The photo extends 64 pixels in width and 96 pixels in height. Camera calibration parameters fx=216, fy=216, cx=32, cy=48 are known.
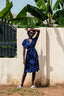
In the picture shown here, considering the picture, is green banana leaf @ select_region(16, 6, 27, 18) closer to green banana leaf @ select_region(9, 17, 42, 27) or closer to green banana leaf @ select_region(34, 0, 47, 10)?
green banana leaf @ select_region(34, 0, 47, 10)

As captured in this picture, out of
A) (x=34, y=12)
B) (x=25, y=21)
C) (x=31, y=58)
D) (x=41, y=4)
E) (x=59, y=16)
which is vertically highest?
(x=41, y=4)

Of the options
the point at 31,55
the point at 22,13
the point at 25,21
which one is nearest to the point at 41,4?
the point at 22,13

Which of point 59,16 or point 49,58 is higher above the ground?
point 59,16

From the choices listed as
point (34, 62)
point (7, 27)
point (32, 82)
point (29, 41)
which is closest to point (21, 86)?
point (32, 82)

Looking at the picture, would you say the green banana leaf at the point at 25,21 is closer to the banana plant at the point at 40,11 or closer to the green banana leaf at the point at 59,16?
the banana plant at the point at 40,11

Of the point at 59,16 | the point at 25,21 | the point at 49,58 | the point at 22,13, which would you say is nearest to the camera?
the point at 49,58

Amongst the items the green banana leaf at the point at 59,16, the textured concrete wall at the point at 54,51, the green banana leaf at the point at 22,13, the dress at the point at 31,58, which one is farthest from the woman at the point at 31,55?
the green banana leaf at the point at 22,13

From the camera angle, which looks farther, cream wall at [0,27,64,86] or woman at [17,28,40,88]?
cream wall at [0,27,64,86]

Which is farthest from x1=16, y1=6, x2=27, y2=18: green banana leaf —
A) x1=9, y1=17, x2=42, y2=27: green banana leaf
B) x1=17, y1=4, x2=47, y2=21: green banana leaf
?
x1=9, y1=17, x2=42, y2=27: green banana leaf

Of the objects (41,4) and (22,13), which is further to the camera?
(22,13)

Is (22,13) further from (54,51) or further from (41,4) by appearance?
(54,51)

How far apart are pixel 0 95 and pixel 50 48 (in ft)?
7.27

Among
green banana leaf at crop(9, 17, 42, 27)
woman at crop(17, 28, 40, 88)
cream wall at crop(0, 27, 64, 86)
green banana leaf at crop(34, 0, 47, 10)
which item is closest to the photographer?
woman at crop(17, 28, 40, 88)

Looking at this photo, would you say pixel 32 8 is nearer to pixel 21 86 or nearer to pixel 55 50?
pixel 55 50
